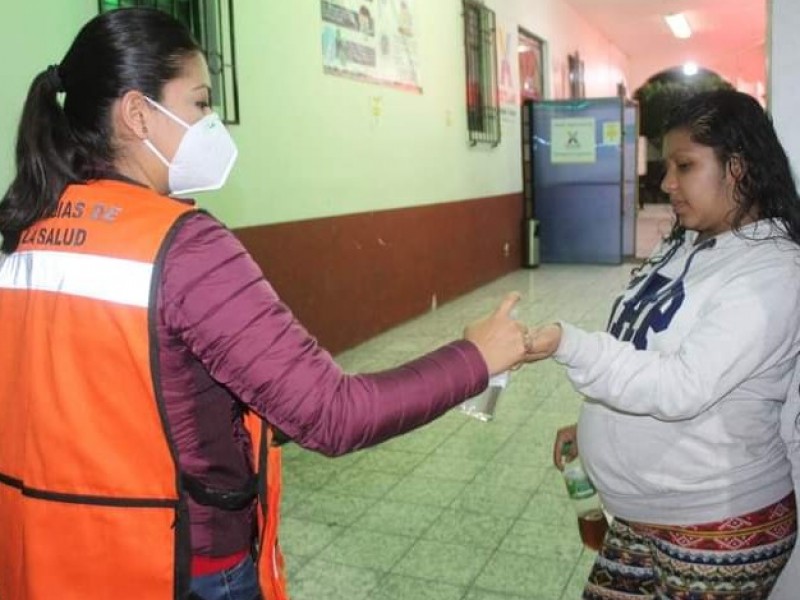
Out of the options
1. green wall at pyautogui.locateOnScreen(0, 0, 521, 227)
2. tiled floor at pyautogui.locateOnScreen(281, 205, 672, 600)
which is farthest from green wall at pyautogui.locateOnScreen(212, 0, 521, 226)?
tiled floor at pyautogui.locateOnScreen(281, 205, 672, 600)

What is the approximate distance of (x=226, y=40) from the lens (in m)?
3.76

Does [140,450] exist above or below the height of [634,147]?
below

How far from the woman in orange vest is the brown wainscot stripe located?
2.94 m

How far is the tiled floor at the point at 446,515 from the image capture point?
90.2 inches

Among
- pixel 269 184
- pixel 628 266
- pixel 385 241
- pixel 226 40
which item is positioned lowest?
pixel 628 266

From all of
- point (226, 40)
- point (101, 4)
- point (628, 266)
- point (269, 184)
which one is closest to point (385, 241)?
point (269, 184)

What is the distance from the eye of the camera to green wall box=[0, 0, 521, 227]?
2.82m

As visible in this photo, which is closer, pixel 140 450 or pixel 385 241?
pixel 140 450

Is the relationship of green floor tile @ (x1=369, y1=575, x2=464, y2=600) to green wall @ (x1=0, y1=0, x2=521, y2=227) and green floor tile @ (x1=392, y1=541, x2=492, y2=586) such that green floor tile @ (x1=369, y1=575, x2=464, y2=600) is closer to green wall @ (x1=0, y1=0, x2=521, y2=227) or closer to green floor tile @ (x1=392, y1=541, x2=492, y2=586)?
green floor tile @ (x1=392, y1=541, x2=492, y2=586)

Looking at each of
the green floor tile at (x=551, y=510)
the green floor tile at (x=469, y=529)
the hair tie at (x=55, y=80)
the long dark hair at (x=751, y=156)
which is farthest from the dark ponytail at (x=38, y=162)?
the green floor tile at (x=551, y=510)

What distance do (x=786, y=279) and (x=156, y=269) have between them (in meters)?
0.90

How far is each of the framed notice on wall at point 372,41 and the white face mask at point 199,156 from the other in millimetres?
3663

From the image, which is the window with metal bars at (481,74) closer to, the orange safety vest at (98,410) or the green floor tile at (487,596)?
the green floor tile at (487,596)

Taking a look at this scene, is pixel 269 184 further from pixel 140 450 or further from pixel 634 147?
pixel 634 147
